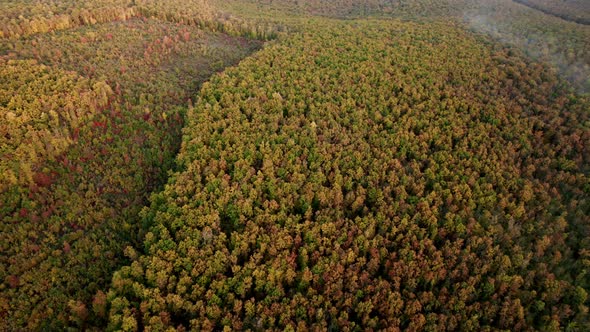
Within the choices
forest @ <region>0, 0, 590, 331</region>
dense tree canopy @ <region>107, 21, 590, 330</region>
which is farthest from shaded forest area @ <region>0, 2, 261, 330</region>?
dense tree canopy @ <region>107, 21, 590, 330</region>

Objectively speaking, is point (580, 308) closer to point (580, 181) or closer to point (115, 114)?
point (580, 181)

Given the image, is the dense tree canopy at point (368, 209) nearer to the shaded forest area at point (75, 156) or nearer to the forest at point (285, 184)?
the forest at point (285, 184)

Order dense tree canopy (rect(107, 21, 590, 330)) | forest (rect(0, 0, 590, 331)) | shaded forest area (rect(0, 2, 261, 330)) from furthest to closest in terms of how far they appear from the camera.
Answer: shaded forest area (rect(0, 2, 261, 330)) < forest (rect(0, 0, 590, 331)) < dense tree canopy (rect(107, 21, 590, 330))

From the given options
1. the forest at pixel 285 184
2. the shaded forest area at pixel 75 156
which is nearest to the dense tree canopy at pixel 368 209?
the forest at pixel 285 184

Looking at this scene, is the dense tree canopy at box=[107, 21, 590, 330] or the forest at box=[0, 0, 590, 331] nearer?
the dense tree canopy at box=[107, 21, 590, 330]

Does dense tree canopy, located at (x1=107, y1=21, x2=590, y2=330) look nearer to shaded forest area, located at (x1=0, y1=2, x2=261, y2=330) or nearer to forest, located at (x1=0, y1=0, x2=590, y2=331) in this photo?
forest, located at (x1=0, y1=0, x2=590, y2=331)

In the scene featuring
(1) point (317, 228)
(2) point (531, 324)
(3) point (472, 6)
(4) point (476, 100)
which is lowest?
(2) point (531, 324)

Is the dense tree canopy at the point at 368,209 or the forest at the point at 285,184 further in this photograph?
the forest at the point at 285,184

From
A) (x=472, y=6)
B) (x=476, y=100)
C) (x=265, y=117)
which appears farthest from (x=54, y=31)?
(x=472, y=6)

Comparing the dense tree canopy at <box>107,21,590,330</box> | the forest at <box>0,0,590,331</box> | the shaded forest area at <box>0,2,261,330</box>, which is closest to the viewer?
the dense tree canopy at <box>107,21,590,330</box>
